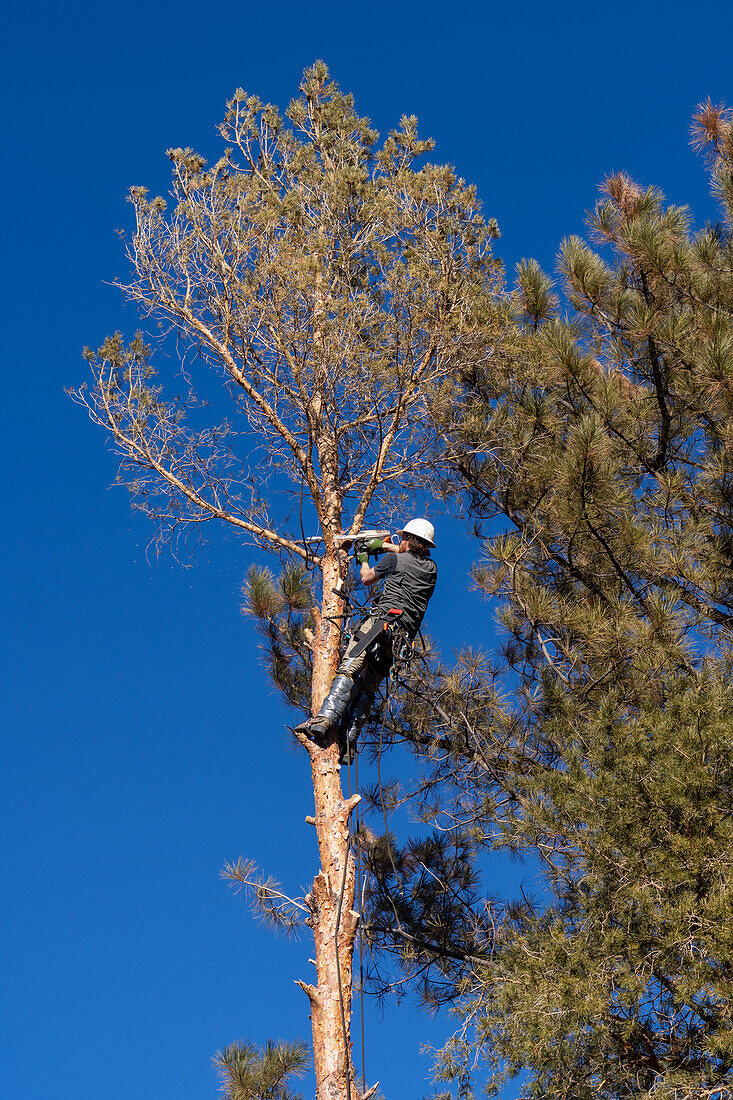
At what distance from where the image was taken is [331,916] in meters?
6.04

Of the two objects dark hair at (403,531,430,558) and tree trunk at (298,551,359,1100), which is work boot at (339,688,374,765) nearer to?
tree trunk at (298,551,359,1100)

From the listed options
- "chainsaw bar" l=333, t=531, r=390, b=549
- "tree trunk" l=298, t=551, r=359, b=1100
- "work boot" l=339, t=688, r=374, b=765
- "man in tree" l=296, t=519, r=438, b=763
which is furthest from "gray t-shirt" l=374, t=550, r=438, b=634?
"work boot" l=339, t=688, r=374, b=765

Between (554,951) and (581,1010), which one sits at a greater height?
(554,951)

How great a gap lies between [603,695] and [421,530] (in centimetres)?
144

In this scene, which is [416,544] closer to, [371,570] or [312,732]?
[371,570]

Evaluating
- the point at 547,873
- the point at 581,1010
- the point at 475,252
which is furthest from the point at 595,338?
the point at 581,1010

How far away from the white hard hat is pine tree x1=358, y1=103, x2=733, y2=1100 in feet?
1.21

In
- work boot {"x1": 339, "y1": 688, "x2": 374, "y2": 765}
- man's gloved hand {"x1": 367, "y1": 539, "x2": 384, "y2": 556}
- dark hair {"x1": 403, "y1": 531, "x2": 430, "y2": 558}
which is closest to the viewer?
work boot {"x1": 339, "y1": 688, "x2": 374, "y2": 765}

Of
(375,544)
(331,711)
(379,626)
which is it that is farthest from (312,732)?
(375,544)

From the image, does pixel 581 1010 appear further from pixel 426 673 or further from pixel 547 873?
pixel 426 673

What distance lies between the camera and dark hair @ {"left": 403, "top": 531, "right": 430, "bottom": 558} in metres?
7.23

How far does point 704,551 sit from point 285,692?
276 cm

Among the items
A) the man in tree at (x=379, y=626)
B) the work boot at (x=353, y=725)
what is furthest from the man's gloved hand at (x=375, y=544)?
the work boot at (x=353, y=725)

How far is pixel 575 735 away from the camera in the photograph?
647 centimetres
